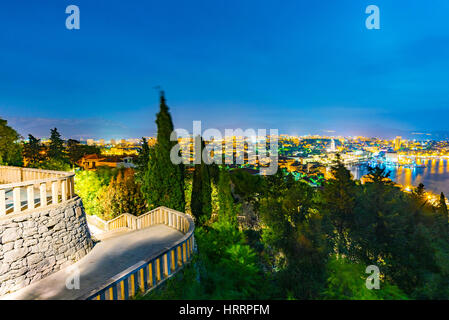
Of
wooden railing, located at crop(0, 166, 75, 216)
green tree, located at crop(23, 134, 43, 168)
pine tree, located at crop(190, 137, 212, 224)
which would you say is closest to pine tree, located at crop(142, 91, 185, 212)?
pine tree, located at crop(190, 137, 212, 224)

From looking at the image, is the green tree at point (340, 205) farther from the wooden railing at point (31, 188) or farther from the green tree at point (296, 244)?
the wooden railing at point (31, 188)

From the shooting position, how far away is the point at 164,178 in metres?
11.8

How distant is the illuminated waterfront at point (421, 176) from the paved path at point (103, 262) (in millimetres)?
52178

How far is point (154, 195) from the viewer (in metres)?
11.8

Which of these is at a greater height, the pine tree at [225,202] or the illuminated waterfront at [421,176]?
the pine tree at [225,202]

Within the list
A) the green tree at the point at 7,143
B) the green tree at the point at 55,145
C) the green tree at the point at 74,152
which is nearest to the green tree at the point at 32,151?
the green tree at the point at 55,145

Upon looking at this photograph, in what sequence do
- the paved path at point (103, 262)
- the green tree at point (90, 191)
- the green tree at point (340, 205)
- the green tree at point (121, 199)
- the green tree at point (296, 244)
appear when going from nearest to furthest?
the paved path at point (103, 262), the green tree at point (296, 244), the green tree at point (121, 199), the green tree at point (340, 205), the green tree at point (90, 191)

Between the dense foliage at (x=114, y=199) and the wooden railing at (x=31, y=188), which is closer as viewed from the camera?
the wooden railing at (x=31, y=188)

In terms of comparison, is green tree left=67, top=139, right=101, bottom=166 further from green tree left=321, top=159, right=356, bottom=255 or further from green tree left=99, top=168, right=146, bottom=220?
green tree left=321, top=159, right=356, bottom=255

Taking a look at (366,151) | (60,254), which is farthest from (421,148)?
(60,254)

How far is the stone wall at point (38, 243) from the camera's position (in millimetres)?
4746

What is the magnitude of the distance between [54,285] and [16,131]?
1972 centimetres

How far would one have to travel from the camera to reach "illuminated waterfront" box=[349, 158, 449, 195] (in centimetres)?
4866

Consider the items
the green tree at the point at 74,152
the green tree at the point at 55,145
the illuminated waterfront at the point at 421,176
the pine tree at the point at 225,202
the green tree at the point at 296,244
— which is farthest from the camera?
the illuminated waterfront at the point at 421,176
